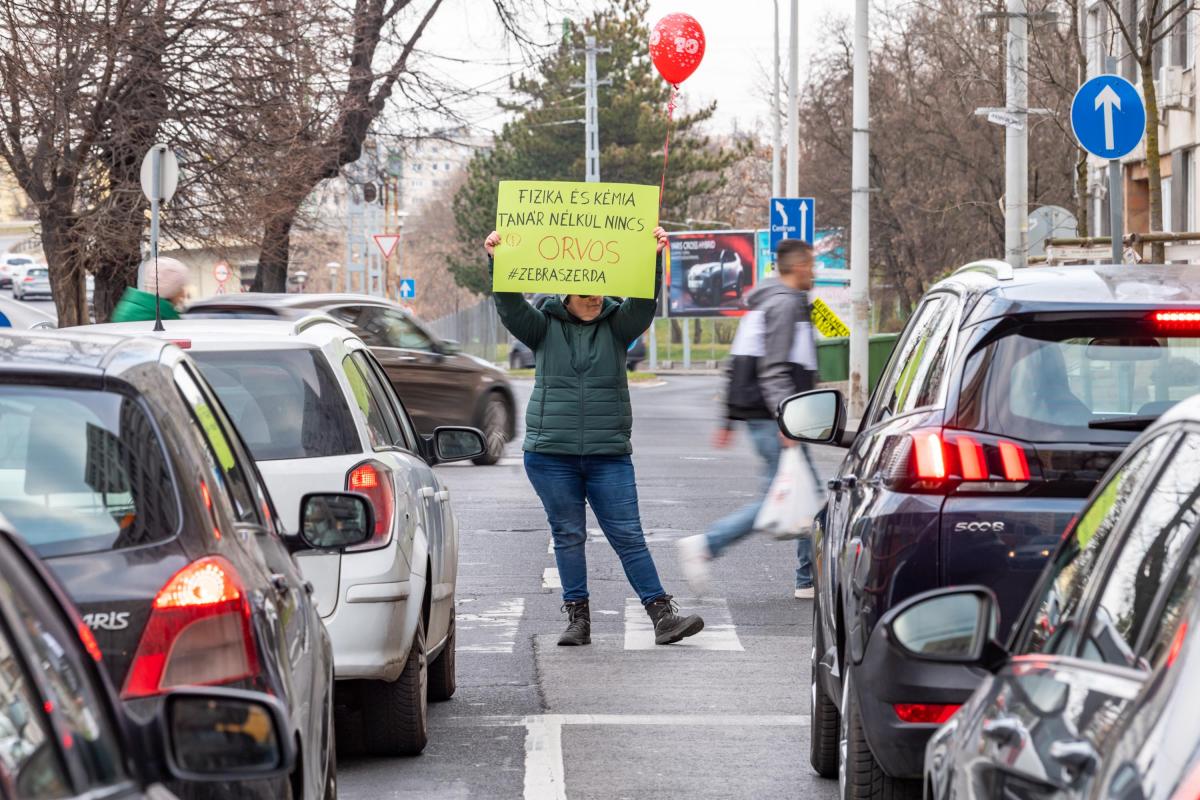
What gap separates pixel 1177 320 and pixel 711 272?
191 feet

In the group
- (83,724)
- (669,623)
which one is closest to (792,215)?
(669,623)

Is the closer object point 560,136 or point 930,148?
point 930,148

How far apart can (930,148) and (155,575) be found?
161 feet

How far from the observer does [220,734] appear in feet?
9.40

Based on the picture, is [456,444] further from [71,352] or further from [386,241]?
Answer: [386,241]

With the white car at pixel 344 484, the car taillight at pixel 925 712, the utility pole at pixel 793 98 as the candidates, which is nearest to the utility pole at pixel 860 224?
the utility pole at pixel 793 98

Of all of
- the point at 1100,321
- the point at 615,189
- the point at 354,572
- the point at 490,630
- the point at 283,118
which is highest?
the point at 283,118

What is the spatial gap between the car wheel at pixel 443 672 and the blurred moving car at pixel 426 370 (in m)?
10.8

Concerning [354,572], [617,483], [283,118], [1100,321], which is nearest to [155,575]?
[1100,321]

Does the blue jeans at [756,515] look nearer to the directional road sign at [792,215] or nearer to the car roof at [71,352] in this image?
the car roof at [71,352]

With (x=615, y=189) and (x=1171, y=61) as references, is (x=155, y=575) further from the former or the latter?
(x=1171, y=61)

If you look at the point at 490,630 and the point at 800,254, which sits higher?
the point at 800,254

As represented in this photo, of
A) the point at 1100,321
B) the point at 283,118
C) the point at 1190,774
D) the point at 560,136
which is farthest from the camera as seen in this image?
the point at 560,136

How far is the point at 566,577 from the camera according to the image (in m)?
9.92
